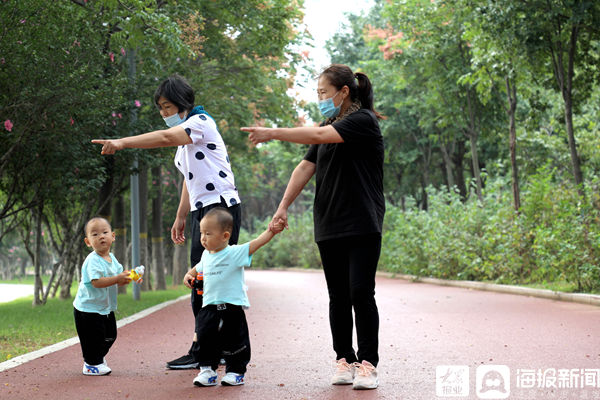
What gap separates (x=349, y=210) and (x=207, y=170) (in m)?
1.14

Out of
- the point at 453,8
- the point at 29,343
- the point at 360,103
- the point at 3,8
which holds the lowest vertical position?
the point at 29,343

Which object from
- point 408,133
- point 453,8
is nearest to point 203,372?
point 453,8

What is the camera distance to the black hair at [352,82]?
5387mm

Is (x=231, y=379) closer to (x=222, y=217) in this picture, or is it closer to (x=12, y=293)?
(x=222, y=217)

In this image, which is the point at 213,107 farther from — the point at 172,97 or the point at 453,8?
the point at 172,97

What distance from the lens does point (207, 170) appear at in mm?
5836

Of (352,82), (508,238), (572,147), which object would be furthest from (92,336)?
(508,238)

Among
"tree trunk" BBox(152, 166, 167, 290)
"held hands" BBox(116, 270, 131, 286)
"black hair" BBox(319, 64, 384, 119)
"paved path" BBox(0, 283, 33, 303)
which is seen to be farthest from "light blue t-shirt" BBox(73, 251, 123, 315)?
"paved path" BBox(0, 283, 33, 303)

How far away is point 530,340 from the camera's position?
7.79m

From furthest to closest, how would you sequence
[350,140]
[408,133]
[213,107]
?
[408,133] < [213,107] < [350,140]

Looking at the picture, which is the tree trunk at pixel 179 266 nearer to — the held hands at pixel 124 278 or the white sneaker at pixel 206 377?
the held hands at pixel 124 278

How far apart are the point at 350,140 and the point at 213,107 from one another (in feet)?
40.9

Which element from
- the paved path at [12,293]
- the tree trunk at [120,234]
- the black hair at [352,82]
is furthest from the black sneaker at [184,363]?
the paved path at [12,293]

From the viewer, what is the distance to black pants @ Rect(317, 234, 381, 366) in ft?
17.4
